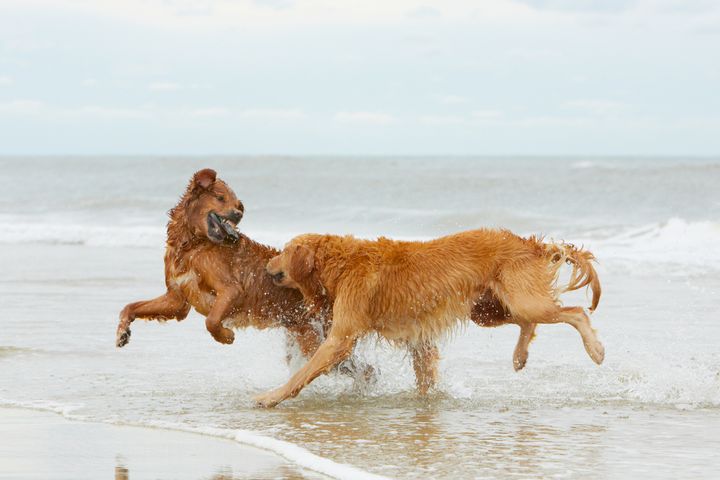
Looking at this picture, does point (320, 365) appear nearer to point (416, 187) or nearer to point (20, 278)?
point (20, 278)

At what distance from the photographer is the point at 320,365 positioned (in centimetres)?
713

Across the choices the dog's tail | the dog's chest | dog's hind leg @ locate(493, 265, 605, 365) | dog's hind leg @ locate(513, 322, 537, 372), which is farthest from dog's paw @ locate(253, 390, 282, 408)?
the dog's tail

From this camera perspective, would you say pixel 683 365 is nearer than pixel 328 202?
Yes

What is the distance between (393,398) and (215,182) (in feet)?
6.54

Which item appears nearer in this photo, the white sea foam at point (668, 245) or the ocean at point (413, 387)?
the ocean at point (413, 387)

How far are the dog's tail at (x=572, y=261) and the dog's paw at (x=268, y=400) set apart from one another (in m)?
2.03

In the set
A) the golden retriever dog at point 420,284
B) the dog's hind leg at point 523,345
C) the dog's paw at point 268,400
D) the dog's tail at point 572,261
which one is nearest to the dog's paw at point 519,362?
the dog's hind leg at point 523,345

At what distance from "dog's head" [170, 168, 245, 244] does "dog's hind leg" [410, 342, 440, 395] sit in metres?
A: 1.60

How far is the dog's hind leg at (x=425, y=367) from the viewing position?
25.3 feet

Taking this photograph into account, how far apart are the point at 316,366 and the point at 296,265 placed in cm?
71

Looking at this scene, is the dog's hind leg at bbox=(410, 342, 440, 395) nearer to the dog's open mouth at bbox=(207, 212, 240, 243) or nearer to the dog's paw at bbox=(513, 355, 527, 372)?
the dog's paw at bbox=(513, 355, 527, 372)

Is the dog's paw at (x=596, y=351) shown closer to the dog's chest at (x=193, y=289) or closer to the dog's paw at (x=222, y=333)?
the dog's paw at (x=222, y=333)

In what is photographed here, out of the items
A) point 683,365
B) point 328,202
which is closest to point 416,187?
point 328,202

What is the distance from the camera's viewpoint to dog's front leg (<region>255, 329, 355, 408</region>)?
23.3 feet
